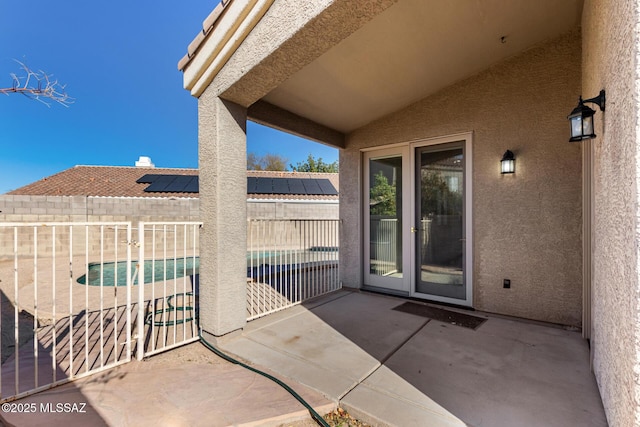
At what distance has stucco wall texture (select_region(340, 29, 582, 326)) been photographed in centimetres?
381

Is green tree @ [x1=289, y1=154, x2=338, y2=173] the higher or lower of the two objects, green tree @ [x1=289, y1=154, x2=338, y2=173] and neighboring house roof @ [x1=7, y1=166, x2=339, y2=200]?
the higher

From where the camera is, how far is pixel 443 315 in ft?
14.1

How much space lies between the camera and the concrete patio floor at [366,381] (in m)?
2.17

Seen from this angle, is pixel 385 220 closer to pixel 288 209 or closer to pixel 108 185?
pixel 288 209

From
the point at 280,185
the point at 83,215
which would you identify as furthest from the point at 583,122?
the point at 280,185

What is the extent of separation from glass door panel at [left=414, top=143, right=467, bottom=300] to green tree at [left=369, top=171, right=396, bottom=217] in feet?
1.66

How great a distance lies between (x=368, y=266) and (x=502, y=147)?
313cm

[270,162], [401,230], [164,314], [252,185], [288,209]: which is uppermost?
[270,162]

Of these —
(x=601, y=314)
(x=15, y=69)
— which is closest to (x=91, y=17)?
(x=15, y=69)

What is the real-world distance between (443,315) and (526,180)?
91.4 inches

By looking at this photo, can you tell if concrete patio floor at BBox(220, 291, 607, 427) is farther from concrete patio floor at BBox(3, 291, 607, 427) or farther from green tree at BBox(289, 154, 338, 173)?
green tree at BBox(289, 154, 338, 173)

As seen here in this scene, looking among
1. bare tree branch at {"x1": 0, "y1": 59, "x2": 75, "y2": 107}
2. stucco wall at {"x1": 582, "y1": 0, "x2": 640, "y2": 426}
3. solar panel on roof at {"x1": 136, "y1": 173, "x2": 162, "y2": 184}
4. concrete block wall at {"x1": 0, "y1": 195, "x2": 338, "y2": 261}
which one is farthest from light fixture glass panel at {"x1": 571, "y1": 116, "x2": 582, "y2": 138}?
solar panel on roof at {"x1": 136, "y1": 173, "x2": 162, "y2": 184}

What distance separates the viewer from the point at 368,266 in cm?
579

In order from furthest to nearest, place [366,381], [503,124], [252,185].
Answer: [252,185] < [503,124] < [366,381]
